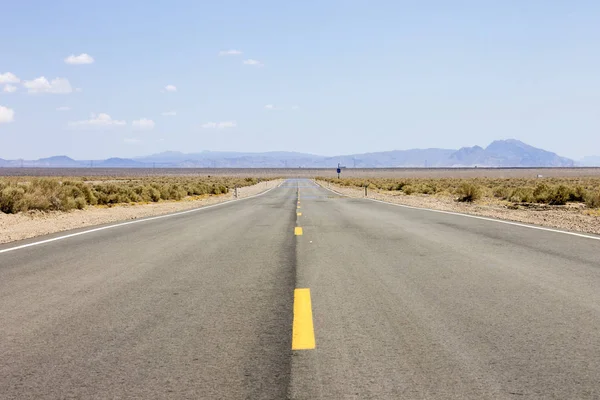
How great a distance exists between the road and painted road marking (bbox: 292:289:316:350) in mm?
25

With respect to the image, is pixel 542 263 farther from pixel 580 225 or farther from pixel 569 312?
pixel 580 225

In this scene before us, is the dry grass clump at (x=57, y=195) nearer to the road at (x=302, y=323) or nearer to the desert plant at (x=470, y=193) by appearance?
the road at (x=302, y=323)

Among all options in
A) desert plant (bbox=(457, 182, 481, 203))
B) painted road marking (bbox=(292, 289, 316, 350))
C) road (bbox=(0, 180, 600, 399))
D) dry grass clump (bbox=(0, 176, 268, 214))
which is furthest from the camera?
desert plant (bbox=(457, 182, 481, 203))

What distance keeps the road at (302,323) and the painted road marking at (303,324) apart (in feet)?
0.08

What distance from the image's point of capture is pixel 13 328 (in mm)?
4977

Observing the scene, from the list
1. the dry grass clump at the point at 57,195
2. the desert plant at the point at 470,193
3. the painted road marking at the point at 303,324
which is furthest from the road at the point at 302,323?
the desert plant at the point at 470,193

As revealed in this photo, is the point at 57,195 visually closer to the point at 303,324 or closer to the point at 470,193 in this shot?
the point at 303,324

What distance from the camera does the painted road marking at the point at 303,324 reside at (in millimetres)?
4395

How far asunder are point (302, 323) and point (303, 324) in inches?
0.9

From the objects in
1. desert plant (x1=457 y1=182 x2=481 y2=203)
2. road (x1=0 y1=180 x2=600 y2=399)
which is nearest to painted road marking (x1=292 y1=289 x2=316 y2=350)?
road (x1=0 y1=180 x2=600 y2=399)

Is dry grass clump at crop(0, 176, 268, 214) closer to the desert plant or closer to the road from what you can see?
the road

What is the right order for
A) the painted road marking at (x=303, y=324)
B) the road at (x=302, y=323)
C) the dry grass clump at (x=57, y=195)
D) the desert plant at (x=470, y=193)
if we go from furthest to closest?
the desert plant at (x=470, y=193) < the dry grass clump at (x=57, y=195) < the painted road marking at (x=303, y=324) < the road at (x=302, y=323)

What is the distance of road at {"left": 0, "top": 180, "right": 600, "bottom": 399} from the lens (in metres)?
3.62

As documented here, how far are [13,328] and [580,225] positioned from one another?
15045 millimetres
